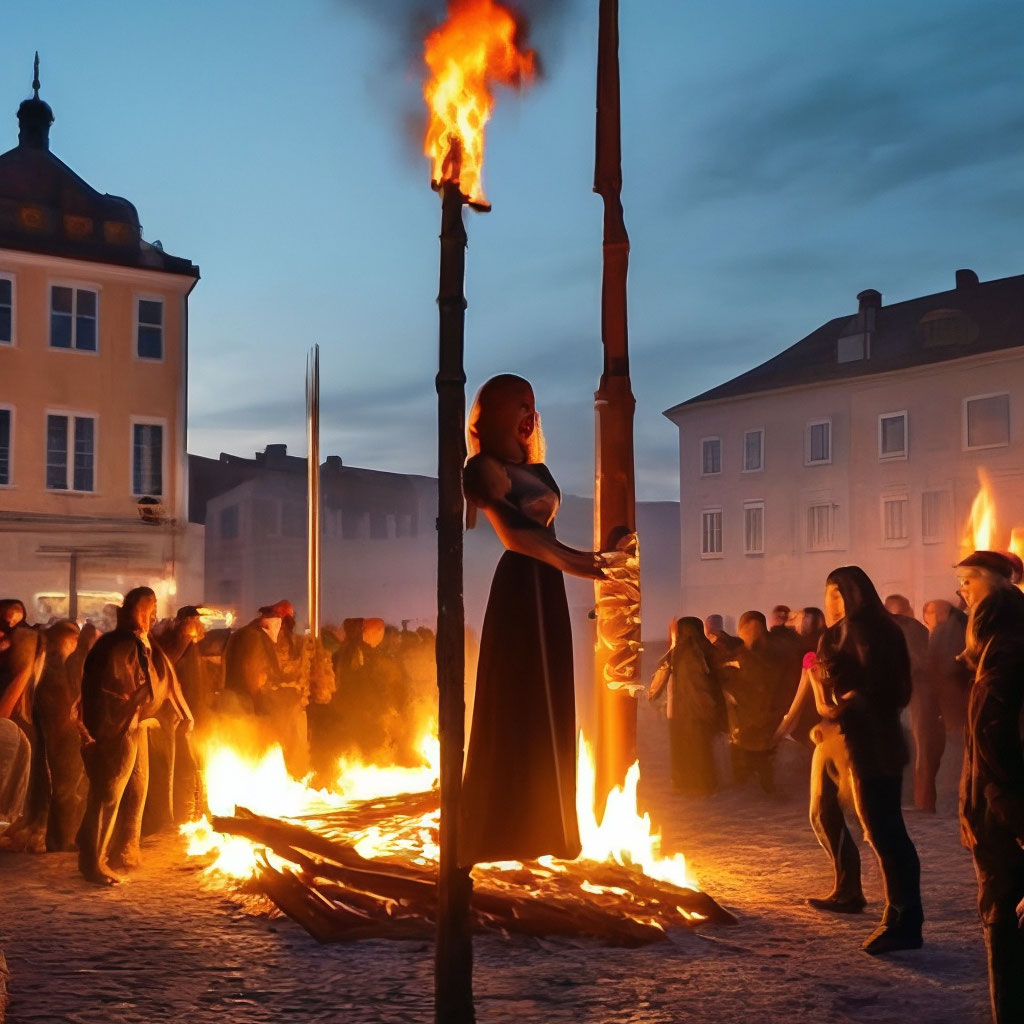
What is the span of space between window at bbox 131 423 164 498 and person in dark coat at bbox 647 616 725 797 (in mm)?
20289

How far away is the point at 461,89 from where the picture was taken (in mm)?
5828

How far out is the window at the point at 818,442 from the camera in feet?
155

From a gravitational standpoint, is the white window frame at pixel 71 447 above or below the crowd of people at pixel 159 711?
above

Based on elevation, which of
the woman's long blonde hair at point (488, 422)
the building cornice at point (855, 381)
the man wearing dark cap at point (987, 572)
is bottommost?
the man wearing dark cap at point (987, 572)

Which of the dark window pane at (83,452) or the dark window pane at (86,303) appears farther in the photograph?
the dark window pane at (86,303)

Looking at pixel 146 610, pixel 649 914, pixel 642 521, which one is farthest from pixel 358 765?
pixel 642 521

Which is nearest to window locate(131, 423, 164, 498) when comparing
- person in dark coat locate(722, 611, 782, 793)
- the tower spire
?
the tower spire

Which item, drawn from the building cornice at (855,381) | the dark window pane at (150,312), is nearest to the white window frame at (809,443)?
the building cornice at (855,381)

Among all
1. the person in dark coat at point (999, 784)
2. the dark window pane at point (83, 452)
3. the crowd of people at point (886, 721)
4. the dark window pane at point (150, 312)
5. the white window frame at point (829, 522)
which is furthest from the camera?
the white window frame at point (829, 522)

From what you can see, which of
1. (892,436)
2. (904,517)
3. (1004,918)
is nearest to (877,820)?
(1004,918)

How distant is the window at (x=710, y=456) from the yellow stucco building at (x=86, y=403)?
22.7 meters

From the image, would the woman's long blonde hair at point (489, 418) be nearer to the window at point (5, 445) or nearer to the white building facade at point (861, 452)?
the window at point (5, 445)

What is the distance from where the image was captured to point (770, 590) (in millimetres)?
47969

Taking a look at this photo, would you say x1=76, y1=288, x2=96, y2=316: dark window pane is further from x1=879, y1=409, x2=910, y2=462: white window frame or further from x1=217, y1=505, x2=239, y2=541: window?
x1=879, y1=409, x2=910, y2=462: white window frame
